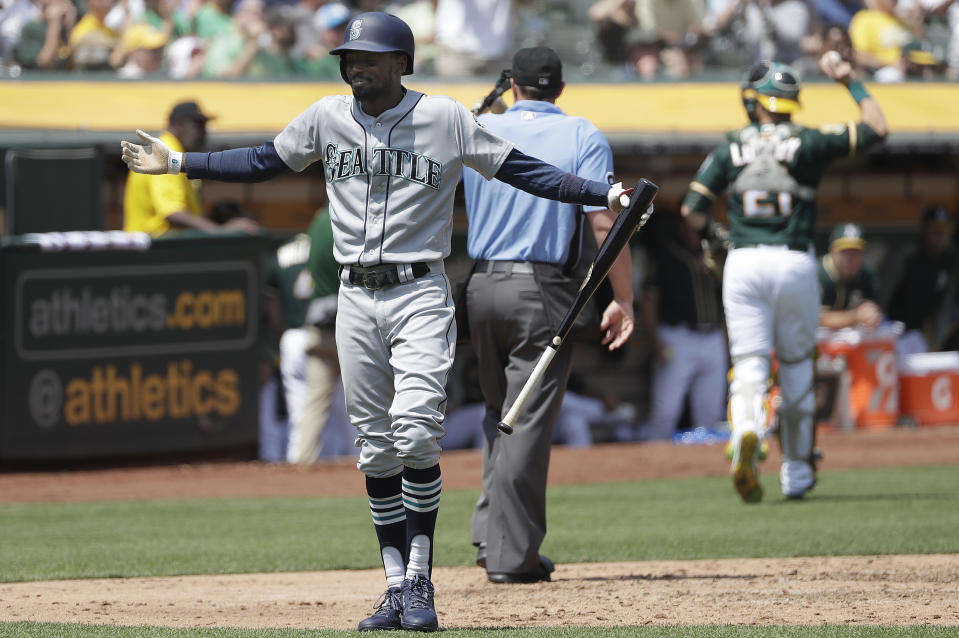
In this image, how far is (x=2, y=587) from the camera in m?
5.73

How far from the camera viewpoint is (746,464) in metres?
7.61

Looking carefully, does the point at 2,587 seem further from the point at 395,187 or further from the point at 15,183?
the point at 15,183

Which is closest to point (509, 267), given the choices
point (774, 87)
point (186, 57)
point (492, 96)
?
point (492, 96)

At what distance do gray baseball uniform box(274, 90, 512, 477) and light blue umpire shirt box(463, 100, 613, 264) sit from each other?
1.03m

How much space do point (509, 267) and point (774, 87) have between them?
2.87 m

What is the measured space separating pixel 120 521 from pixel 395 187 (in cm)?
391

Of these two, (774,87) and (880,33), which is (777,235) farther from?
(880,33)

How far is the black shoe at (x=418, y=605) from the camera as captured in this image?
4.52 m

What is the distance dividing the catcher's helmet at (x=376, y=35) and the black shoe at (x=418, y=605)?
164 cm

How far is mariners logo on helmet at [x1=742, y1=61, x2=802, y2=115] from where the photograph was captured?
809 cm

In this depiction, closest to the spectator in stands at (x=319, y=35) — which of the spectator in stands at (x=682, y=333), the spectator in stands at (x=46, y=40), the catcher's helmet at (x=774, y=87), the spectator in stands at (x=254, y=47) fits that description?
the spectator in stands at (x=254, y=47)

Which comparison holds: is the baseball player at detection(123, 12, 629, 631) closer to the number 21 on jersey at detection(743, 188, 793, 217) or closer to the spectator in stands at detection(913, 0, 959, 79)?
the number 21 on jersey at detection(743, 188, 793, 217)

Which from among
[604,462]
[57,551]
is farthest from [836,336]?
[57,551]

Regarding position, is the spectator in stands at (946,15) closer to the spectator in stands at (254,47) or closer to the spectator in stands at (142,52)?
the spectator in stands at (254,47)
